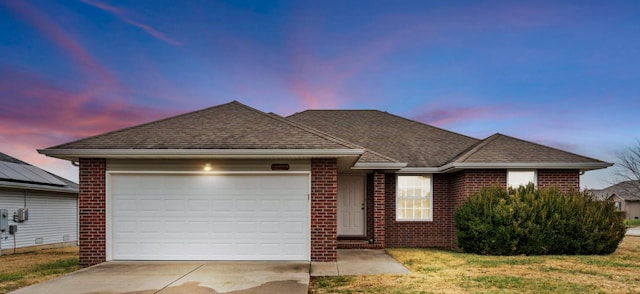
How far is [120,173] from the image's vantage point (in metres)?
9.83

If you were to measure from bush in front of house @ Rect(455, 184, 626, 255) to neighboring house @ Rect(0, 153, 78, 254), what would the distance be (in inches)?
585

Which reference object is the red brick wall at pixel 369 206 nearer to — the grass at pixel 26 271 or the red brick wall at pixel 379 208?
the red brick wall at pixel 379 208

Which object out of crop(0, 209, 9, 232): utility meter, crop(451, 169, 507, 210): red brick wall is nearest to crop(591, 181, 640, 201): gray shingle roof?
crop(451, 169, 507, 210): red brick wall

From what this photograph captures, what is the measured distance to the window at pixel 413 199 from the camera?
46.7 feet

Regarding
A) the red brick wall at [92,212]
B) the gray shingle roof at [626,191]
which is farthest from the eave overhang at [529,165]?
the gray shingle roof at [626,191]

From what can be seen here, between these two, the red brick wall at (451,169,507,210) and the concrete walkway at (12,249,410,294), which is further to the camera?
the red brick wall at (451,169,507,210)

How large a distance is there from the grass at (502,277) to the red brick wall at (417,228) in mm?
2774

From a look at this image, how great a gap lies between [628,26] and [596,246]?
704 centimetres

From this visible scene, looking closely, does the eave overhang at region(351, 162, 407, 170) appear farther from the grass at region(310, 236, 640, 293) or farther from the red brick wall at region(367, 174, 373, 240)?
the grass at region(310, 236, 640, 293)

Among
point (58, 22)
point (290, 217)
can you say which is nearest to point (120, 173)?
point (290, 217)

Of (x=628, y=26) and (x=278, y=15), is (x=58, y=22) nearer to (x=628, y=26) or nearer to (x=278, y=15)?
(x=278, y=15)

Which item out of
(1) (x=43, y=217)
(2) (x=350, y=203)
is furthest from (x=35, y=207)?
(2) (x=350, y=203)

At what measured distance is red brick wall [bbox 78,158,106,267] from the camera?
966 cm

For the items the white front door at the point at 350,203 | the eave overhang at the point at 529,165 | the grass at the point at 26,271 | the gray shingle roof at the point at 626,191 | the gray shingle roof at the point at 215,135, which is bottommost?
the gray shingle roof at the point at 626,191
